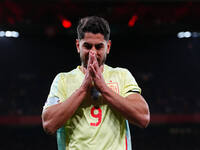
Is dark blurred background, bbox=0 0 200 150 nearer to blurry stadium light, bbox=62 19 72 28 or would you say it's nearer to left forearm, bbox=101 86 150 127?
blurry stadium light, bbox=62 19 72 28

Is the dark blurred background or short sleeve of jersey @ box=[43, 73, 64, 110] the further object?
the dark blurred background

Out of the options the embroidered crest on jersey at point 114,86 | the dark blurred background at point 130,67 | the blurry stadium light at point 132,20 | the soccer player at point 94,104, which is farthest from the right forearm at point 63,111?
the blurry stadium light at point 132,20

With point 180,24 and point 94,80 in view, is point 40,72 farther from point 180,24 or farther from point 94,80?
point 94,80

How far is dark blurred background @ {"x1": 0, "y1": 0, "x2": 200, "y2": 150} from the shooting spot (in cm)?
578

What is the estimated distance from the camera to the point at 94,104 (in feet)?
3.57

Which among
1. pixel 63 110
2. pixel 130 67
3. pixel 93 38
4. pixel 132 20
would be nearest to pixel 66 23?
pixel 132 20

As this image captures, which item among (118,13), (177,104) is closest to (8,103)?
(118,13)

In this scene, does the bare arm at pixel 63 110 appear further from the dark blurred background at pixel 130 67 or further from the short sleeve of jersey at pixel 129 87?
the dark blurred background at pixel 130 67

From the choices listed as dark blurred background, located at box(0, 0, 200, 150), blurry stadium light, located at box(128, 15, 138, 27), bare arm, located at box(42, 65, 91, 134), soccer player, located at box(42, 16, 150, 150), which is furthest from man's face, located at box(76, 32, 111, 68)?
blurry stadium light, located at box(128, 15, 138, 27)

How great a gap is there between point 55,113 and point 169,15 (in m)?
4.64

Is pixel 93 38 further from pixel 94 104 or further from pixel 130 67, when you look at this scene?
pixel 130 67

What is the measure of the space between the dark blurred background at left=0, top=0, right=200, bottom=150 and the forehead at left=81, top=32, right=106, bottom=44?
429 cm

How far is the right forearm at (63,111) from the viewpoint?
1.01 meters

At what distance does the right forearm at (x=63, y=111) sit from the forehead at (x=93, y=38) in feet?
0.64
